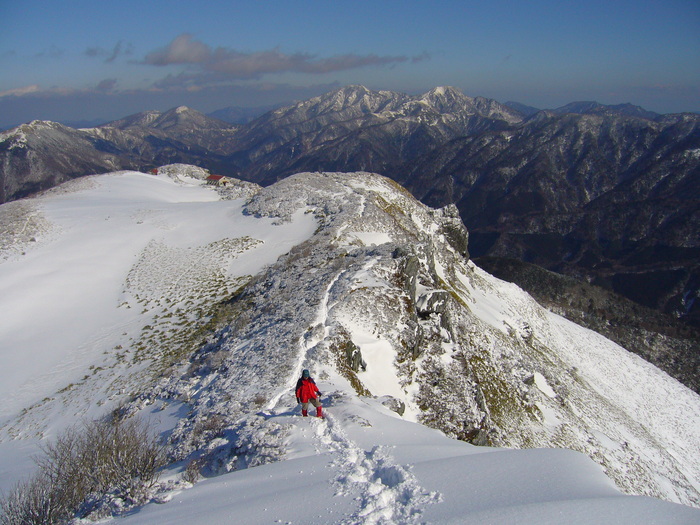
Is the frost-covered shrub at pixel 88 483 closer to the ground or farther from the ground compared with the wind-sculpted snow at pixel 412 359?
farther from the ground

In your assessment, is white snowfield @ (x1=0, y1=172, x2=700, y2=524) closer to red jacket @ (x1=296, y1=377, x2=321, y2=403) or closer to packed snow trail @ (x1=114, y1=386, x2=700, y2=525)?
packed snow trail @ (x1=114, y1=386, x2=700, y2=525)

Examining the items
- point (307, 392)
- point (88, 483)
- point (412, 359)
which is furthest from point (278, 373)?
point (412, 359)

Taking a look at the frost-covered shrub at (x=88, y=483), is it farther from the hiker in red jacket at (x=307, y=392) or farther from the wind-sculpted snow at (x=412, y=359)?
the hiker in red jacket at (x=307, y=392)

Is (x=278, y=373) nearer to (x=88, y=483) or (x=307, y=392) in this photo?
(x=307, y=392)

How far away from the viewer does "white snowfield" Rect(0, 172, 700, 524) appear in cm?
855

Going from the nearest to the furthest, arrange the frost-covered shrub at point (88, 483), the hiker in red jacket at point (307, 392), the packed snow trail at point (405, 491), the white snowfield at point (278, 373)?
the packed snow trail at point (405, 491) → the white snowfield at point (278, 373) → the frost-covered shrub at point (88, 483) → the hiker in red jacket at point (307, 392)

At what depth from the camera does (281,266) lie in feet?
105

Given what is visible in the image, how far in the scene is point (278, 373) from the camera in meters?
18.0

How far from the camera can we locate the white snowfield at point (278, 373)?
8.55 meters

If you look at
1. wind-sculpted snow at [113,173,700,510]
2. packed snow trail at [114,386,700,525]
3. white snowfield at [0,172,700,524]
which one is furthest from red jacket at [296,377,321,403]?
wind-sculpted snow at [113,173,700,510]

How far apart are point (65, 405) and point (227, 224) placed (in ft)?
90.4

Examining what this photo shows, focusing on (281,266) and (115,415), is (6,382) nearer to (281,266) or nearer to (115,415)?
(115,415)

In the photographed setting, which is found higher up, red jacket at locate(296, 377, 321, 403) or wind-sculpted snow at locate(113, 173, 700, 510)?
red jacket at locate(296, 377, 321, 403)

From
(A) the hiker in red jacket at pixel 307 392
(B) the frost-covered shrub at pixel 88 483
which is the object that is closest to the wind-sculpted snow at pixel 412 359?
(A) the hiker in red jacket at pixel 307 392
